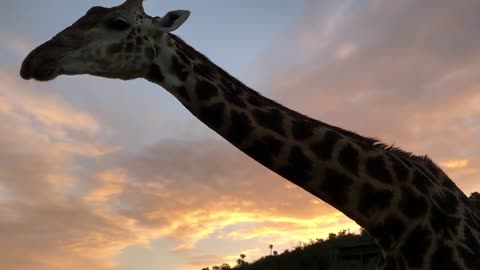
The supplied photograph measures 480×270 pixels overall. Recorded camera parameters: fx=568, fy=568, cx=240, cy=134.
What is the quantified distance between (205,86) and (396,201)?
7.36ft

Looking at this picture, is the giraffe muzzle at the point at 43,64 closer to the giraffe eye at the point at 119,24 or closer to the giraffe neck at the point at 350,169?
the giraffe eye at the point at 119,24

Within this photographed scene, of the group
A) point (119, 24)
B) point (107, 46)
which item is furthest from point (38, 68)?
point (119, 24)

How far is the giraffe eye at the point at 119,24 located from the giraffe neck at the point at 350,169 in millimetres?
613

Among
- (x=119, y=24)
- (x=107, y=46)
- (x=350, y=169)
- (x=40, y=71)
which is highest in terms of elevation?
(x=119, y=24)

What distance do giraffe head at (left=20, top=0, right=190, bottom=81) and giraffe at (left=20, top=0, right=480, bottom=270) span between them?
1cm

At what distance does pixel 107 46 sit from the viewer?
6.06 meters

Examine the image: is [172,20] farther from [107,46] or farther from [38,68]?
[38,68]

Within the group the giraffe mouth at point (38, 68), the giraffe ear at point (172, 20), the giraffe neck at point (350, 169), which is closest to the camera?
the giraffe neck at point (350, 169)

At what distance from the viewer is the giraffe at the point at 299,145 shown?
5383 millimetres

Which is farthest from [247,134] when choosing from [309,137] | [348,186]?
[348,186]

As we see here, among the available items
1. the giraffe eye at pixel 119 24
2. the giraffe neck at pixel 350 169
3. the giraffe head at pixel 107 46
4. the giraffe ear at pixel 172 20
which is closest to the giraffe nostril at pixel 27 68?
the giraffe head at pixel 107 46

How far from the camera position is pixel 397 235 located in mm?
5387

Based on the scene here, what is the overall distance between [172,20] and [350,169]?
254cm

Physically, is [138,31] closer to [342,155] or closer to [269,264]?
[342,155]
